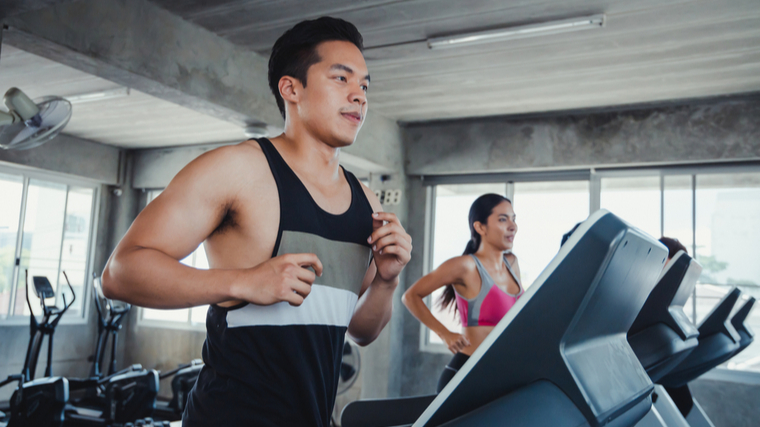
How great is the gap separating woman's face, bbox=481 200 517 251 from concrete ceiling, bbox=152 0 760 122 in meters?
1.13

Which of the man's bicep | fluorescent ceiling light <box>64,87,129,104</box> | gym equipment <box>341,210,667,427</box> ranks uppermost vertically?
fluorescent ceiling light <box>64,87,129,104</box>

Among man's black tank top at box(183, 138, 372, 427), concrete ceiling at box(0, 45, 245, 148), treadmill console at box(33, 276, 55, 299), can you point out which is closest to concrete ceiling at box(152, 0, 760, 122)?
concrete ceiling at box(0, 45, 245, 148)

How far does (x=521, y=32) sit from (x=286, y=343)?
116 inches

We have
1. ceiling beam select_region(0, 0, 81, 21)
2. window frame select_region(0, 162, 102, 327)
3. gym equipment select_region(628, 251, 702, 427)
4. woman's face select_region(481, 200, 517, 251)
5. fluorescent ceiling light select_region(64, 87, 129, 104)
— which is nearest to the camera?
gym equipment select_region(628, 251, 702, 427)

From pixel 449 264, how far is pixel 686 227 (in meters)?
2.55

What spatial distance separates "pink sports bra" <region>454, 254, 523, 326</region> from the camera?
2.96 metres

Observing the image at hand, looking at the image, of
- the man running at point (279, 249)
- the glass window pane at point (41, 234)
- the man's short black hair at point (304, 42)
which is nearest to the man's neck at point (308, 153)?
the man running at point (279, 249)

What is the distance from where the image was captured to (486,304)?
9.77 feet

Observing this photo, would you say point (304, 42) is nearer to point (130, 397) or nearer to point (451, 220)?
point (130, 397)

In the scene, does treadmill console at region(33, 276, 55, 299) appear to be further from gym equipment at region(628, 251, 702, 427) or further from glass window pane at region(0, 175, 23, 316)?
gym equipment at region(628, 251, 702, 427)

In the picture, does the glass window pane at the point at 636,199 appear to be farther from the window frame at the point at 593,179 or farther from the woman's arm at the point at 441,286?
the woman's arm at the point at 441,286

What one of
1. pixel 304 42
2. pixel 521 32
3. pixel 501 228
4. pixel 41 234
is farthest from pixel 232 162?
pixel 41 234

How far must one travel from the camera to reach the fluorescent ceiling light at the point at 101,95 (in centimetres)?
490

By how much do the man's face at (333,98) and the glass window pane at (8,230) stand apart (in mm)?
6626
